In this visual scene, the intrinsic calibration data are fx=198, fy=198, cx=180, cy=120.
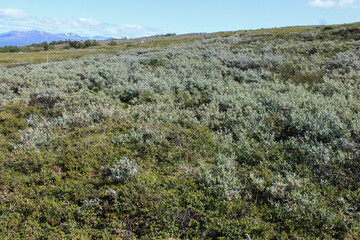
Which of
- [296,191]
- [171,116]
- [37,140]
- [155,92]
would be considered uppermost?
[155,92]

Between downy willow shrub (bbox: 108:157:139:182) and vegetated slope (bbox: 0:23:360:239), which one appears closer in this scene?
vegetated slope (bbox: 0:23:360:239)

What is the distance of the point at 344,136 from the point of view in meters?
5.00

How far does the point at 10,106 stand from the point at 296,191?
11.7 meters

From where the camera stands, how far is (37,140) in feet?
20.6

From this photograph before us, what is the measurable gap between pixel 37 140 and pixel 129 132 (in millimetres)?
2877

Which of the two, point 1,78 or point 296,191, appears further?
point 1,78

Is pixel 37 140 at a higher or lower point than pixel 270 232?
higher

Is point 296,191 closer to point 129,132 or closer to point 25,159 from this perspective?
point 129,132

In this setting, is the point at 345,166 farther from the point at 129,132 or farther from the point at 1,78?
the point at 1,78

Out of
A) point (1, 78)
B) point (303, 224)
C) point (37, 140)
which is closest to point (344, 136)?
point (303, 224)

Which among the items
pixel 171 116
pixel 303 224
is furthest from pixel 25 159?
pixel 303 224

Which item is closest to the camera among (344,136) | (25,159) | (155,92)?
(344,136)

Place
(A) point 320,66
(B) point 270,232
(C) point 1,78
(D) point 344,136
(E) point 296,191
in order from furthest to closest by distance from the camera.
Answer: (C) point 1,78, (A) point 320,66, (D) point 344,136, (E) point 296,191, (B) point 270,232

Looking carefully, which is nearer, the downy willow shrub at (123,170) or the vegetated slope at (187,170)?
the vegetated slope at (187,170)
